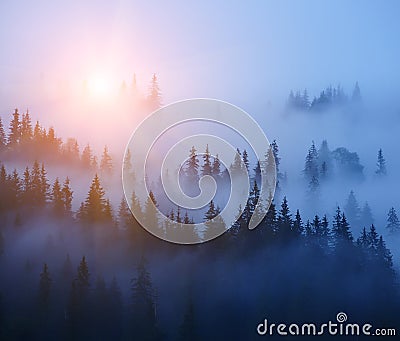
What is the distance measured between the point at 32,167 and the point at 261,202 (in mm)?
6437

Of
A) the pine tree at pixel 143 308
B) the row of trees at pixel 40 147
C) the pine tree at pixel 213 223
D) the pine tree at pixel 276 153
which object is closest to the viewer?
the pine tree at pixel 143 308

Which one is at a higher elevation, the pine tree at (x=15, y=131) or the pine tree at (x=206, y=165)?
the pine tree at (x=15, y=131)

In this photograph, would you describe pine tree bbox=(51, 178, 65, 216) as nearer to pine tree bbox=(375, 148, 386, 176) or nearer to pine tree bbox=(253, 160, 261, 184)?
pine tree bbox=(253, 160, 261, 184)

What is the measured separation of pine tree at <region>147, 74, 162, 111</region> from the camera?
48.4ft

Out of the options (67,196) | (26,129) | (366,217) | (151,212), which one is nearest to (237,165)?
(151,212)

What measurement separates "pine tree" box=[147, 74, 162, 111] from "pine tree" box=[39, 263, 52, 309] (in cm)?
520

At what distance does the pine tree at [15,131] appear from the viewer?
14.6 m

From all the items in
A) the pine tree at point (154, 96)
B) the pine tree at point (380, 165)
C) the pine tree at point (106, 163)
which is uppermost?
the pine tree at point (154, 96)

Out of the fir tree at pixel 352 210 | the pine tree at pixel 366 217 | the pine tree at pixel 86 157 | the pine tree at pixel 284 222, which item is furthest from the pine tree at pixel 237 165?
the pine tree at pixel 86 157

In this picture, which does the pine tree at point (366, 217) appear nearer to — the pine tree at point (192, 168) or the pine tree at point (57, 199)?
the pine tree at point (192, 168)

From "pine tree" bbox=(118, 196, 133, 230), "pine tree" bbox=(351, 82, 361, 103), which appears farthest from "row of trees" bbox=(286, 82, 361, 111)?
"pine tree" bbox=(118, 196, 133, 230)

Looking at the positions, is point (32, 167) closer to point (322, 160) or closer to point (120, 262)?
point (120, 262)

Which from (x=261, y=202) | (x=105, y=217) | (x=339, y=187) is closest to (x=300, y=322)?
(x=261, y=202)

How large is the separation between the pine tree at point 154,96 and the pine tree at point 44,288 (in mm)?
5201
